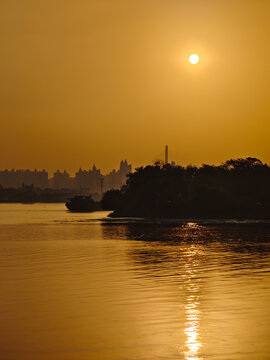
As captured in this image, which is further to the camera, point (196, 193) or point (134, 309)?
point (196, 193)

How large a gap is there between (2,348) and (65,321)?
472cm

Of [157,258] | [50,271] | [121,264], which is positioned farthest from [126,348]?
[157,258]

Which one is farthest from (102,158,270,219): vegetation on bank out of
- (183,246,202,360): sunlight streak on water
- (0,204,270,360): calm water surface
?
(183,246,202,360): sunlight streak on water

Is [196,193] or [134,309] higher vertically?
[196,193]

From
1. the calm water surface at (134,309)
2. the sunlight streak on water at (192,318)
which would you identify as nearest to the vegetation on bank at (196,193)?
the calm water surface at (134,309)

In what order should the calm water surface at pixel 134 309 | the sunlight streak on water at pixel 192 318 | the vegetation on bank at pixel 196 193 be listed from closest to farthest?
1. the sunlight streak on water at pixel 192 318
2. the calm water surface at pixel 134 309
3. the vegetation on bank at pixel 196 193

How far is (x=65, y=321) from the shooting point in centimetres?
2580

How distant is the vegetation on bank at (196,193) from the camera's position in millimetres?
166500

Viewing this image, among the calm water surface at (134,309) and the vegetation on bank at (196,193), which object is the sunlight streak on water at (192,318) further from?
the vegetation on bank at (196,193)

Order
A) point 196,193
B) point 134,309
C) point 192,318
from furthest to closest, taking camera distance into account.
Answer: point 196,193 → point 134,309 → point 192,318

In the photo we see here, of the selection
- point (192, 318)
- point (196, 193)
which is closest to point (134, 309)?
point (192, 318)

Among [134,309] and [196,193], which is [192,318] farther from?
[196,193]

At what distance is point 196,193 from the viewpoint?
16912 cm

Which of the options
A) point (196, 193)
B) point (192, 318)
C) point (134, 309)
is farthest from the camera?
point (196, 193)
